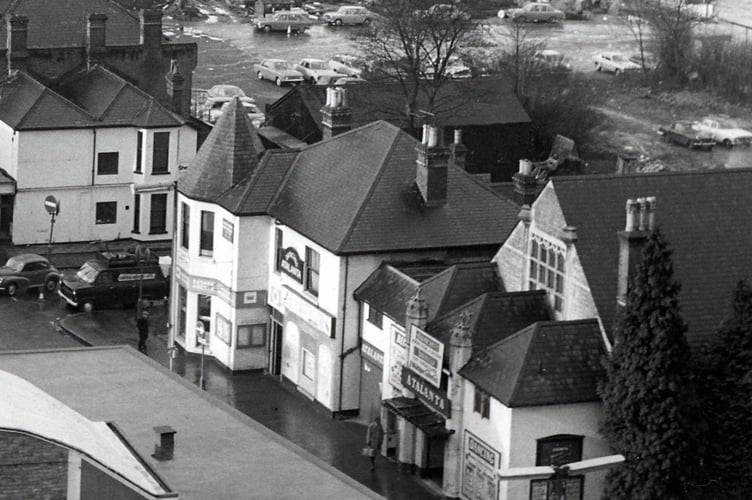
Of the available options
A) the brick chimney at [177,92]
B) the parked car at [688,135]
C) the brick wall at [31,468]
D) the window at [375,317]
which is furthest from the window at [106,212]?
the brick wall at [31,468]

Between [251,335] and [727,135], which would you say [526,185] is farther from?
[727,135]

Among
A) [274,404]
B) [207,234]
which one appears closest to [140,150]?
[207,234]

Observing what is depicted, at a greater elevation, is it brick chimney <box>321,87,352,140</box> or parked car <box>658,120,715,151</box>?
brick chimney <box>321,87,352,140</box>

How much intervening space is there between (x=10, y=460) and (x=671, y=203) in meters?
27.2

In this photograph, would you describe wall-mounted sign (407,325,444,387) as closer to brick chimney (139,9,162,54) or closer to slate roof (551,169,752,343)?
slate roof (551,169,752,343)

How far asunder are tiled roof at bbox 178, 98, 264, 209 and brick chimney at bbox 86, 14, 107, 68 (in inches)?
737

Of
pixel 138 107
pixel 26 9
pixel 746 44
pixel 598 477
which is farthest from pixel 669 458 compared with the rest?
pixel 746 44

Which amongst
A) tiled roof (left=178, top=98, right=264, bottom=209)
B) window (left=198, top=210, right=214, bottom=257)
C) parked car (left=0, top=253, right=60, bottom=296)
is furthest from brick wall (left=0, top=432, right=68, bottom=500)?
parked car (left=0, top=253, right=60, bottom=296)

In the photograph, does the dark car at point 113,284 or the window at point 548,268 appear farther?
the dark car at point 113,284

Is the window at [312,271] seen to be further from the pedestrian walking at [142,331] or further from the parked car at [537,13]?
the parked car at [537,13]

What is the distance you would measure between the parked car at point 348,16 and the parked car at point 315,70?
17.0 m

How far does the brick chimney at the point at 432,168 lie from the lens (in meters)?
65.6

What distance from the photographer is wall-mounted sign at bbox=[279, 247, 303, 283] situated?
66750mm

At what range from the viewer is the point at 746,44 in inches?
4813
